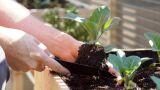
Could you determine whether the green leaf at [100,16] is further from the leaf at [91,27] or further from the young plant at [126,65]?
the young plant at [126,65]

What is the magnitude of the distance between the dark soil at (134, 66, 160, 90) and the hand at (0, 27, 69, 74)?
160mm

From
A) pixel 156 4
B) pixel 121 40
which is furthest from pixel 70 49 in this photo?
pixel 121 40

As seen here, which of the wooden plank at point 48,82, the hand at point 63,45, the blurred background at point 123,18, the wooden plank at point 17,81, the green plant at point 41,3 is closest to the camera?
the wooden plank at point 48,82

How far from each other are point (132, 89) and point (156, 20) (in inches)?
79.5

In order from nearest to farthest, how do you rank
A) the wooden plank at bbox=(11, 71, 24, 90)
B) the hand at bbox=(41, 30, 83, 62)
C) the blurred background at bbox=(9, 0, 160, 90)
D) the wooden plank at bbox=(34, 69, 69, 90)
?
the wooden plank at bbox=(34, 69, 69, 90) < the hand at bbox=(41, 30, 83, 62) < the wooden plank at bbox=(11, 71, 24, 90) < the blurred background at bbox=(9, 0, 160, 90)

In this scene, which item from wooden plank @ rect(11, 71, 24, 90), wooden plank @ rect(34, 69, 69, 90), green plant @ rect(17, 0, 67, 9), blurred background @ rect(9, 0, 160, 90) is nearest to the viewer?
wooden plank @ rect(34, 69, 69, 90)

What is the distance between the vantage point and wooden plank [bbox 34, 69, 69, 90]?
0.73 metres

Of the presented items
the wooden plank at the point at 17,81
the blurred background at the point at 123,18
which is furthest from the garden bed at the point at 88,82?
the blurred background at the point at 123,18

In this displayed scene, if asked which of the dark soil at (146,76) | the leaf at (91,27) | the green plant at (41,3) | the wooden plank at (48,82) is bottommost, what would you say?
the green plant at (41,3)

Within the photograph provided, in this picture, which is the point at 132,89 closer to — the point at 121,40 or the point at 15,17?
the point at 15,17

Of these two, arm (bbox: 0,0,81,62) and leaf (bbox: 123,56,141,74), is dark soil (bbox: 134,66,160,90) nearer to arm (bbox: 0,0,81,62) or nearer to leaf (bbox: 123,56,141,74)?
leaf (bbox: 123,56,141,74)

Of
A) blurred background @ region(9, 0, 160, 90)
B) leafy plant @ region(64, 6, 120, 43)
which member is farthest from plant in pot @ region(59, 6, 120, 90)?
blurred background @ region(9, 0, 160, 90)

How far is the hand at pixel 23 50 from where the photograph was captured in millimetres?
763

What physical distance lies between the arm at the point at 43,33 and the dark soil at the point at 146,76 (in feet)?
0.46
